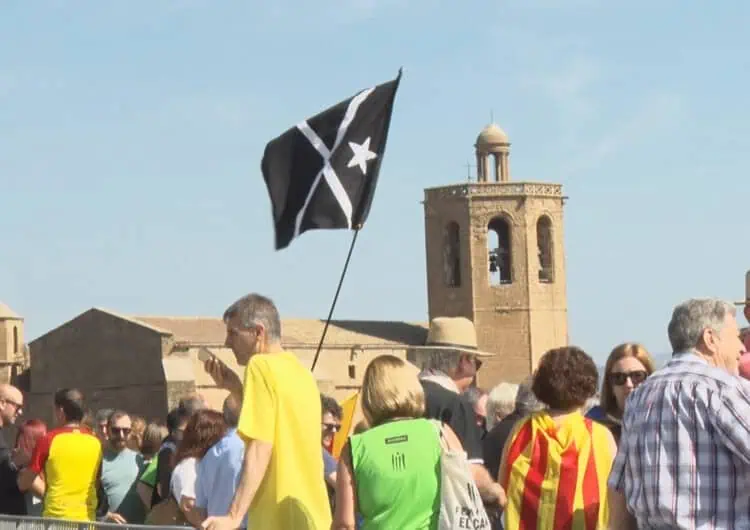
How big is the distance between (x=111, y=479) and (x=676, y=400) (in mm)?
5767

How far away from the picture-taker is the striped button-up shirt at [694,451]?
5.55 meters

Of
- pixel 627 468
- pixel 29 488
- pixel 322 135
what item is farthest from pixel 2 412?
pixel 627 468

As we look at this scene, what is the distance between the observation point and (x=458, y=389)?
8133mm

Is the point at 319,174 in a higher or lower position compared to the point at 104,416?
higher

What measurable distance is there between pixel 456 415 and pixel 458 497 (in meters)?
0.93

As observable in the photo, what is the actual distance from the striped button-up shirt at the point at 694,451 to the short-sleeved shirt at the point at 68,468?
5056mm

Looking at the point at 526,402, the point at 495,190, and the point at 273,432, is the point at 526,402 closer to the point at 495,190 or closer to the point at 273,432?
the point at 273,432

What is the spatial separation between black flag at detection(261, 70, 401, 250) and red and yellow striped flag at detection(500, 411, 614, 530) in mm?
3157

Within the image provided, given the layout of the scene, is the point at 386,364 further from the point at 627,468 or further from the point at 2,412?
the point at 2,412

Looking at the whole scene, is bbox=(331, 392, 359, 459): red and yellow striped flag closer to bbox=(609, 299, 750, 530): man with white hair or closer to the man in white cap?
the man in white cap

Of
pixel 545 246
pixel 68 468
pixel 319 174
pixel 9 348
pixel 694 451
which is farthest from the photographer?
pixel 545 246

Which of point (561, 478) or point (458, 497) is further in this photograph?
point (561, 478)

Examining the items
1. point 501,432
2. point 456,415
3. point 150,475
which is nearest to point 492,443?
point 501,432

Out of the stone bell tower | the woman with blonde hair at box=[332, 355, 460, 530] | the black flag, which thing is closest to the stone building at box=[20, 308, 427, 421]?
the stone bell tower
